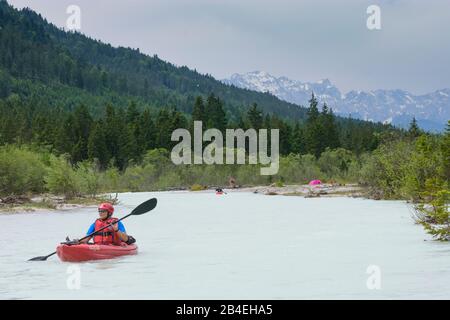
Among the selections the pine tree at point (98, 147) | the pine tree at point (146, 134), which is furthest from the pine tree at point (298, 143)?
the pine tree at point (98, 147)

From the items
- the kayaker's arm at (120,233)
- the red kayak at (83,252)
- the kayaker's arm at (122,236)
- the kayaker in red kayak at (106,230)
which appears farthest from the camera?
the kayaker's arm at (122,236)

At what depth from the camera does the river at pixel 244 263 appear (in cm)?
1090

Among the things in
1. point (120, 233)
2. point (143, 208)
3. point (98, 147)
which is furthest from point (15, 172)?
point (98, 147)

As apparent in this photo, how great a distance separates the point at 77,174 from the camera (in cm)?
3597

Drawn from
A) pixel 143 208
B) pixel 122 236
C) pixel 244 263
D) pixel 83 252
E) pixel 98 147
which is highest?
pixel 98 147

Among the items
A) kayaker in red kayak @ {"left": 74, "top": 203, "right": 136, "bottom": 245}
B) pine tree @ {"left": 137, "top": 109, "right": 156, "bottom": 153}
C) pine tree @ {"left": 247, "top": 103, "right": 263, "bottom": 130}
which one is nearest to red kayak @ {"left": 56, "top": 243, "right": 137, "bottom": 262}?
kayaker in red kayak @ {"left": 74, "top": 203, "right": 136, "bottom": 245}

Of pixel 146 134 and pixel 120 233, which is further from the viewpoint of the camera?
pixel 146 134

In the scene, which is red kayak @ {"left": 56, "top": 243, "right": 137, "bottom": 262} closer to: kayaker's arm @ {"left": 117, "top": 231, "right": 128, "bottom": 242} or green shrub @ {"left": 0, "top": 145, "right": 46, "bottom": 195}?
kayaker's arm @ {"left": 117, "top": 231, "right": 128, "bottom": 242}

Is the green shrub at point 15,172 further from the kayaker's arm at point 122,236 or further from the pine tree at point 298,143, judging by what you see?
the pine tree at point 298,143

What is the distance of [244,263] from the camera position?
14297 millimetres

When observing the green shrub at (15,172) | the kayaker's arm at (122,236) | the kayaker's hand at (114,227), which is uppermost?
the green shrub at (15,172)

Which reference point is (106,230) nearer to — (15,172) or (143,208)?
(143,208)

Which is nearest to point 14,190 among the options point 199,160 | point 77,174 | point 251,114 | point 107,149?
point 77,174

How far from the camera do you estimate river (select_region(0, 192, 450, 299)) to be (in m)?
10.9
